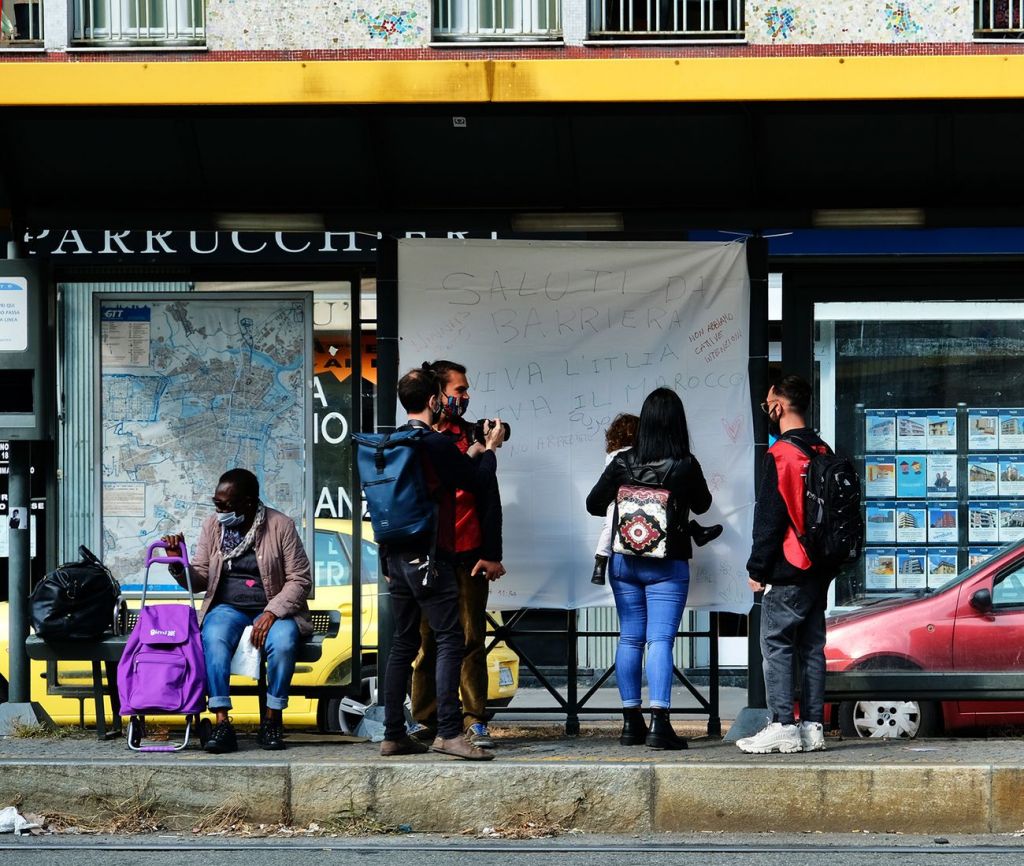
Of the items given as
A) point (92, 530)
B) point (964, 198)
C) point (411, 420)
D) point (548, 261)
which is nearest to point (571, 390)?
point (548, 261)

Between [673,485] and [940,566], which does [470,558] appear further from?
[940,566]

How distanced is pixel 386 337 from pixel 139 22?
835 centimetres

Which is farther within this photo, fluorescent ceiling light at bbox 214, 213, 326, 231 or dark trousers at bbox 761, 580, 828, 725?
fluorescent ceiling light at bbox 214, 213, 326, 231

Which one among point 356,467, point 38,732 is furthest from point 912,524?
point 38,732

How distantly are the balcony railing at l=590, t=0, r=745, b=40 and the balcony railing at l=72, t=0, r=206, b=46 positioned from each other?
13.1 feet

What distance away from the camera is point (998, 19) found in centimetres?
1527

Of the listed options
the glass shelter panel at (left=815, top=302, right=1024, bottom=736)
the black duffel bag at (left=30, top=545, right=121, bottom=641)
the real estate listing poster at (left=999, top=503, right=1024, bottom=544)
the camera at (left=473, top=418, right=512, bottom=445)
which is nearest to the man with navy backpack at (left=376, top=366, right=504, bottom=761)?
the camera at (left=473, top=418, right=512, bottom=445)

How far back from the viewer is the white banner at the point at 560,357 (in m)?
8.02

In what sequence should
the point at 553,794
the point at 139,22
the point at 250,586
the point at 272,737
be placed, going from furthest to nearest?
the point at 139,22
the point at 250,586
the point at 272,737
the point at 553,794

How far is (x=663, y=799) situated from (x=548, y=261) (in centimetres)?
286

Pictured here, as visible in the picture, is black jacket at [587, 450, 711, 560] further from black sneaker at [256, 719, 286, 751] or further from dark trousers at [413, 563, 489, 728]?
→ black sneaker at [256, 719, 286, 751]

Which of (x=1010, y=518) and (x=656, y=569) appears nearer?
(x=656, y=569)

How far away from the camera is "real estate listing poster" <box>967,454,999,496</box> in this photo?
8.27 m

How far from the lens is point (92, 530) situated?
8.51 metres
